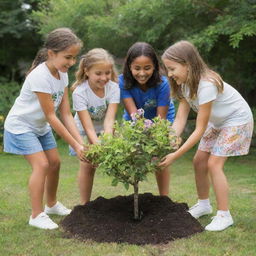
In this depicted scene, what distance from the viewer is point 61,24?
10734 mm

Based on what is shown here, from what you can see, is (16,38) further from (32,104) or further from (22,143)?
(22,143)

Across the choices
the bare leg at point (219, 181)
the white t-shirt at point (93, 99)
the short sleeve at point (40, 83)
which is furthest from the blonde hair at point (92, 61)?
the bare leg at point (219, 181)

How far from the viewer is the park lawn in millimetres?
3816


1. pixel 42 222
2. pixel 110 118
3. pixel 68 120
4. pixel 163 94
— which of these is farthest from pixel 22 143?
pixel 163 94

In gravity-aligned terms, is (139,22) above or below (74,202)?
above

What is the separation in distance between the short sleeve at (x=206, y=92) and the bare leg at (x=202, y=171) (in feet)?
2.34

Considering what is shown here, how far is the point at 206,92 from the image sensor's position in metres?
4.13

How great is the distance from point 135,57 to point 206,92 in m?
0.79

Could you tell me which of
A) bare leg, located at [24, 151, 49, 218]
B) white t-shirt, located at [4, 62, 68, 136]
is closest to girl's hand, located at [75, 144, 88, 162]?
bare leg, located at [24, 151, 49, 218]

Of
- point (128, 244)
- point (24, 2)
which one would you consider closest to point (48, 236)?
point (128, 244)

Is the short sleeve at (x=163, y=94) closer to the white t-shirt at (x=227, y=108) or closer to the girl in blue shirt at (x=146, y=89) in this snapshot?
the girl in blue shirt at (x=146, y=89)

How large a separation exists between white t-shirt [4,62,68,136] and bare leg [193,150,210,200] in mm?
1411

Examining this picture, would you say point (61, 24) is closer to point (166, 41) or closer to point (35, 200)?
point (166, 41)

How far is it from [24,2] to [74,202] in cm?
1069
